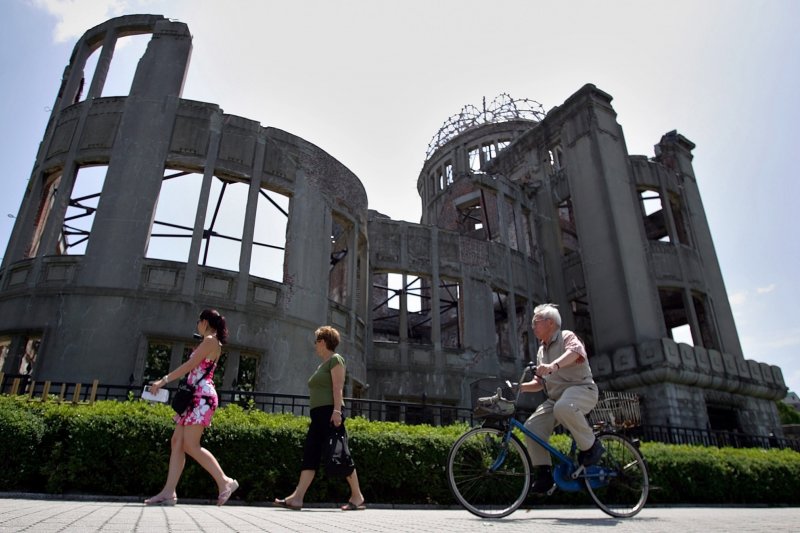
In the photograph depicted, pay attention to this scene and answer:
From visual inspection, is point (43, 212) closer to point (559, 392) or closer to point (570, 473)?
point (559, 392)

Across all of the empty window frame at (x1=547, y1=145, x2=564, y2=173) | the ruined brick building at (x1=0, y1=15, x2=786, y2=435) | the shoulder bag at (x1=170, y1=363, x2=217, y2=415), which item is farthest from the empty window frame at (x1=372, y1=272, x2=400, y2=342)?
the shoulder bag at (x1=170, y1=363, x2=217, y2=415)

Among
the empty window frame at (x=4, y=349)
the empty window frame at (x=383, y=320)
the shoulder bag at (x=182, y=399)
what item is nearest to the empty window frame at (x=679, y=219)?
Answer: the empty window frame at (x=383, y=320)

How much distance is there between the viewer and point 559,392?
481 centimetres

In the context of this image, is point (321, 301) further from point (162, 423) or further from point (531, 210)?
point (531, 210)

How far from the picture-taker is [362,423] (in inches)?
308

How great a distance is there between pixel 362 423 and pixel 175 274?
679 cm

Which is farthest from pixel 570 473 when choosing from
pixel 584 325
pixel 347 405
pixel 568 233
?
pixel 568 233

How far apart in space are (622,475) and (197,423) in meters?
3.95

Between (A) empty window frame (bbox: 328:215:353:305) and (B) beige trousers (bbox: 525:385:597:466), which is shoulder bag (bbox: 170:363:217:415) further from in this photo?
(A) empty window frame (bbox: 328:215:353:305)

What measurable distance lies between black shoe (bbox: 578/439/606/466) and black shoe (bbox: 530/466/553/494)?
301 mm

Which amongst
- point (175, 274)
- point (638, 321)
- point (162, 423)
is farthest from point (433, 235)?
point (162, 423)

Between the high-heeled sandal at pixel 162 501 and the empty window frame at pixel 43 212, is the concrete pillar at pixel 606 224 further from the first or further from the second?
the empty window frame at pixel 43 212

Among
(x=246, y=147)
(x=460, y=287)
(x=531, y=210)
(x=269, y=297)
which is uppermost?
(x=531, y=210)

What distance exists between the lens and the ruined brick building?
11836 mm
